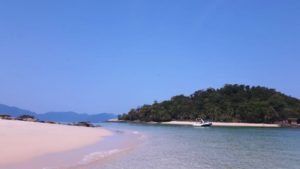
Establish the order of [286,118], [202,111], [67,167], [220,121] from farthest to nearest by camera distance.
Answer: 1. [202,111]
2. [220,121]
3. [286,118]
4. [67,167]

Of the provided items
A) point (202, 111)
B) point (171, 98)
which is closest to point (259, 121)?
point (202, 111)

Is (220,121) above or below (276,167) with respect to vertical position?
above

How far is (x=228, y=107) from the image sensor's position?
5709 inches

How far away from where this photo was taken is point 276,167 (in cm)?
2166

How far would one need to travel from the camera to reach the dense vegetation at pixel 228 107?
13012 cm

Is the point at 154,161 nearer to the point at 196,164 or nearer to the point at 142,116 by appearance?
the point at 196,164

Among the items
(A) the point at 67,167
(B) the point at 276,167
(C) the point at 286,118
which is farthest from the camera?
(C) the point at 286,118

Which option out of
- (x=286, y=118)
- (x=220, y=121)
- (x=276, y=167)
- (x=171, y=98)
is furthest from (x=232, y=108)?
(x=276, y=167)

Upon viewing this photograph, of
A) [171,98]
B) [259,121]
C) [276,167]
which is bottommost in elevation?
[276,167]

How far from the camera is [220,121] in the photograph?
14088 cm

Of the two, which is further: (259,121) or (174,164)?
(259,121)

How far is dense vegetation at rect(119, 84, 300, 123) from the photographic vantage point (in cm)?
13012

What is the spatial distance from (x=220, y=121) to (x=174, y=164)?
12214cm

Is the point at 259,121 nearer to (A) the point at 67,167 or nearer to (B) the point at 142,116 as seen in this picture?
(B) the point at 142,116
